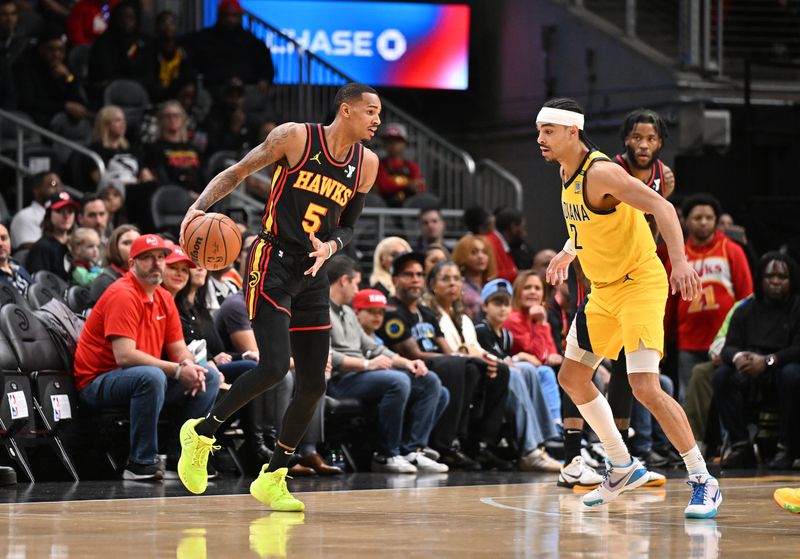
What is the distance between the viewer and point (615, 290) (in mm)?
6680

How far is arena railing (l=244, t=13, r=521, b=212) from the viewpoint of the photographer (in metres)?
16.5

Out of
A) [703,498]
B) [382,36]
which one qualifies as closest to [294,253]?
[703,498]

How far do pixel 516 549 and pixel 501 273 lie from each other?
7.62 metres

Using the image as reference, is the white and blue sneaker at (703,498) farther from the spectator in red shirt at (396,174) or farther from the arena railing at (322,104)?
the arena railing at (322,104)

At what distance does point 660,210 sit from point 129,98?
30.9ft

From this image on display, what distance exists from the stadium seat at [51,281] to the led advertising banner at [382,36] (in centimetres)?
828

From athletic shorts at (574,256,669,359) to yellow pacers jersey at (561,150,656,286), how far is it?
6cm

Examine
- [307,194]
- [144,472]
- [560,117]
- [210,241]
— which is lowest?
[144,472]

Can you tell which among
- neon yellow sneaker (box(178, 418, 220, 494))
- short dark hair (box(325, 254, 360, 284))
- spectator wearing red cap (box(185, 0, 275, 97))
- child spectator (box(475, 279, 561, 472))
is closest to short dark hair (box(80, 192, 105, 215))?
short dark hair (box(325, 254, 360, 284))

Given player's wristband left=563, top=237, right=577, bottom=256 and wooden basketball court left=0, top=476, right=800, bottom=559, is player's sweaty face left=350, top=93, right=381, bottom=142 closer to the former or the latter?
player's wristband left=563, top=237, right=577, bottom=256

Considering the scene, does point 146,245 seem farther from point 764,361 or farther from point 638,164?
point 764,361

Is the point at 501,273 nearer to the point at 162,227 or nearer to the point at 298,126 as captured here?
the point at 162,227

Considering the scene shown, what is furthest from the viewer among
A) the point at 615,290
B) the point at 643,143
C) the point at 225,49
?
the point at 225,49

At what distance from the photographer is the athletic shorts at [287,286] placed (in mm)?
6461
